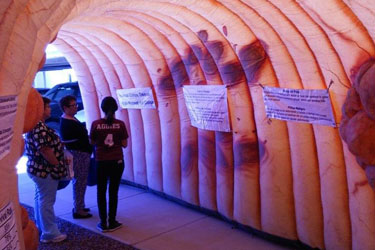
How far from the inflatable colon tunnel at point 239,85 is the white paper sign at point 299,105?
0.25 feet

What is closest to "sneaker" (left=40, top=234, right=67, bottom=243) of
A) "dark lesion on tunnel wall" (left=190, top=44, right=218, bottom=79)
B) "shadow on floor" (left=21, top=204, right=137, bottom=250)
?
"shadow on floor" (left=21, top=204, right=137, bottom=250)

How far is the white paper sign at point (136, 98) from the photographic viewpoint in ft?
19.3

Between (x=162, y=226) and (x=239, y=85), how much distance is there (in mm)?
2066

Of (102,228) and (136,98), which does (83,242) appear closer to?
(102,228)

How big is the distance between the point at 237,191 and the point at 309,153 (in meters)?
1.14

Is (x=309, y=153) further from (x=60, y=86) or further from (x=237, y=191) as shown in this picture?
(x=60, y=86)

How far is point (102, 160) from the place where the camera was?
4809 mm

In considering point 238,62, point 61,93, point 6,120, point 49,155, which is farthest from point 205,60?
point 61,93

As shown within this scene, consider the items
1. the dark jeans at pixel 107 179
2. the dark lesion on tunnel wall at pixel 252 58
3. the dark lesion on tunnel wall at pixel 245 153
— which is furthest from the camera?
the dark jeans at pixel 107 179

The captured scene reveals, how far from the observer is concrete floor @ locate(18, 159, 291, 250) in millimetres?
4660

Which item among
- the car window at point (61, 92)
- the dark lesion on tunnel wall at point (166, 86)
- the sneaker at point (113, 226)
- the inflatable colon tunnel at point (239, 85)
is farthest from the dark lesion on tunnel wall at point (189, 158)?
the car window at point (61, 92)

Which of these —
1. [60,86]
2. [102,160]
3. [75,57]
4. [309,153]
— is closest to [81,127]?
[102,160]

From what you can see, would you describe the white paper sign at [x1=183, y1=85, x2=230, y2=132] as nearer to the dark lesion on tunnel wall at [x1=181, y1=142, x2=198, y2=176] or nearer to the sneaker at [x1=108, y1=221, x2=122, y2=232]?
the dark lesion on tunnel wall at [x1=181, y1=142, x2=198, y2=176]

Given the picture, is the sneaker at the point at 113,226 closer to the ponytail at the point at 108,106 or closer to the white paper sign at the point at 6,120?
the ponytail at the point at 108,106
